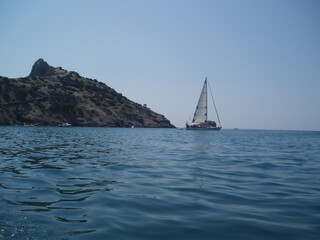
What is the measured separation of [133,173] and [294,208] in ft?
21.5

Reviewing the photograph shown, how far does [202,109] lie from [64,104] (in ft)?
174

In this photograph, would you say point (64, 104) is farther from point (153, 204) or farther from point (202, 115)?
point (153, 204)

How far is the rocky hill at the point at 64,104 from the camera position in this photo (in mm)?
87494

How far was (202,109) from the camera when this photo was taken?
9438 centimetres

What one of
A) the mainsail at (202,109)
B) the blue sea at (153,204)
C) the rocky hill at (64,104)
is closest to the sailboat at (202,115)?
the mainsail at (202,109)

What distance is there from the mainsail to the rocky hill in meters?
38.5

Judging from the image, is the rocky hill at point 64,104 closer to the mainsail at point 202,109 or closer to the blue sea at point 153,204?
the mainsail at point 202,109

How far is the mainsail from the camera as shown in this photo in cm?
9103

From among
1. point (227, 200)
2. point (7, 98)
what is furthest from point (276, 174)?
point (7, 98)

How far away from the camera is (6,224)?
5.18m

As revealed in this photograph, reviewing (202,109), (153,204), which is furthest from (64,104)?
(153,204)

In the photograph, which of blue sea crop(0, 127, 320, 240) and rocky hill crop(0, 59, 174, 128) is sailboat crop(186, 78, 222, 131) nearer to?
rocky hill crop(0, 59, 174, 128)

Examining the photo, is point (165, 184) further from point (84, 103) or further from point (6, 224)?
point (84, 103)

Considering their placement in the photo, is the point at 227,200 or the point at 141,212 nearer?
the point at 141,212
